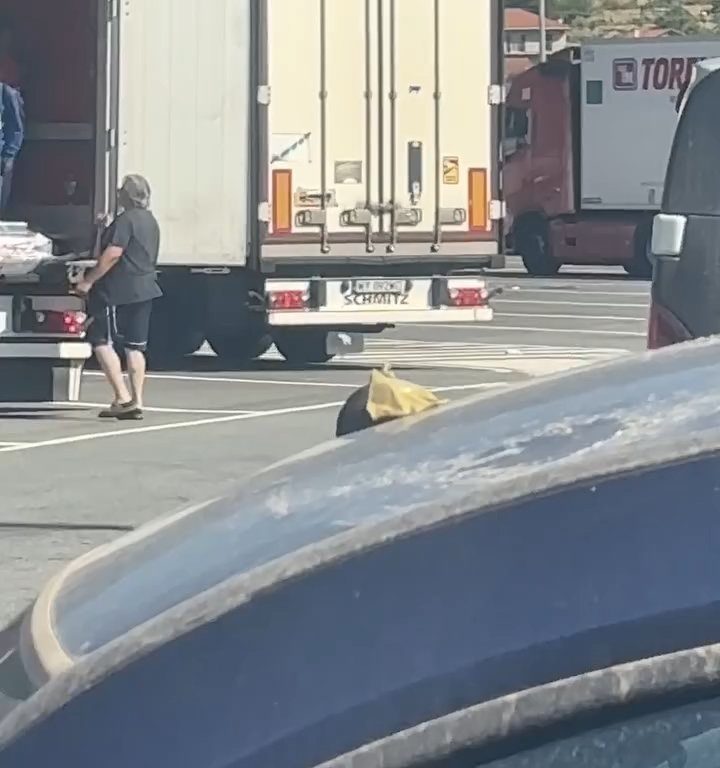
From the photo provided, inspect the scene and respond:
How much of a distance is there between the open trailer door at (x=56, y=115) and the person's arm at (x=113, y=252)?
5.67 feet

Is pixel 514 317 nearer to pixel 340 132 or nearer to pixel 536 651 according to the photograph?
pixel 340 132

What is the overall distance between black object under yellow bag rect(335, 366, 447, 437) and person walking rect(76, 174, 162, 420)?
32.8 ft

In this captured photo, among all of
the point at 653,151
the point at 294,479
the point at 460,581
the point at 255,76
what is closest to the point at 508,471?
the point at 460,581

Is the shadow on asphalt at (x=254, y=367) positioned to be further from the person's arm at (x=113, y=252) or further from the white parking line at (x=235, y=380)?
the person's arm at (x=113, y=252)

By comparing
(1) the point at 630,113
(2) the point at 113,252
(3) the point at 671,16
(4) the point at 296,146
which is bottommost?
(2) the point at 113,252

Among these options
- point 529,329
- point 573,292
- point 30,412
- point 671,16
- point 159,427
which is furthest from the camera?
point 671,16

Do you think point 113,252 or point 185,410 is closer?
point 113,252

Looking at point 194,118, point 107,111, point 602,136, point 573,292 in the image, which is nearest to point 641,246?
point 602,136

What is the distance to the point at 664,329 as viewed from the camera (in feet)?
25.1

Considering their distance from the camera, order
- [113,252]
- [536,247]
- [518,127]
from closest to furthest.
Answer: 1. [113,252]
2. [518,127]
3. [536,247]

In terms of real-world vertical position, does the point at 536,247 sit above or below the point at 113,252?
above

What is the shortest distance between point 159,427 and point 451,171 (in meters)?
3.88

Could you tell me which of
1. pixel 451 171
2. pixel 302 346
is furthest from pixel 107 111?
pixel 302 346

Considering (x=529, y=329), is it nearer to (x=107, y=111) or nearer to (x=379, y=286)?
(x=379, y=286)
